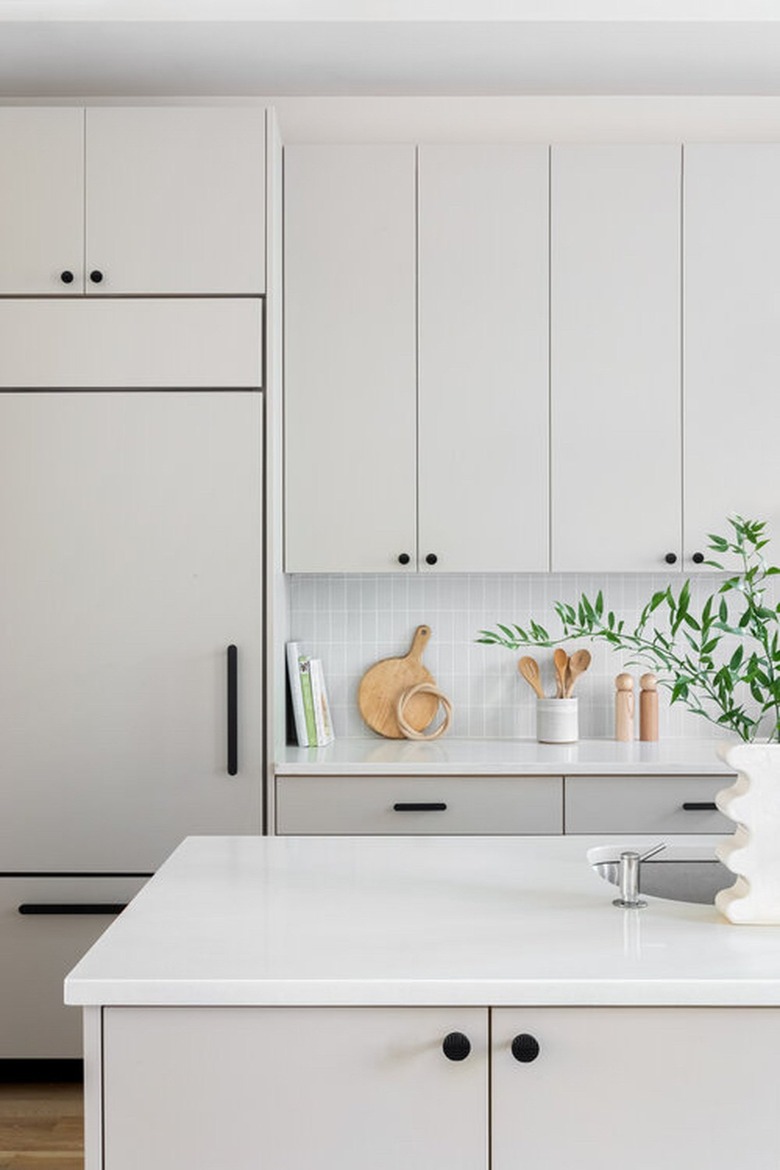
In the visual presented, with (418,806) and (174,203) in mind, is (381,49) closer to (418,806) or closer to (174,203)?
(174,203)

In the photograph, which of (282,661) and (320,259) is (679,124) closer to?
(320,259)

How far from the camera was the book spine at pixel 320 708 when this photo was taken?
3596mm

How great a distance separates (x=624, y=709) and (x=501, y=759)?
54cm

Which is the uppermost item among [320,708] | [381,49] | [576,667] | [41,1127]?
[381,49]

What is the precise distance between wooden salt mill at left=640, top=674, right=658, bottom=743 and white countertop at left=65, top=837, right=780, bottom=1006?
166 cm

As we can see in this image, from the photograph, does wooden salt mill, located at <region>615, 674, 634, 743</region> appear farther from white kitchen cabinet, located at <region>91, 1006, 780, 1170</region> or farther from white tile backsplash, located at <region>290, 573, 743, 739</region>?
white kitchen cabinet, located at <region>91, 1006, 780, 1170</region>

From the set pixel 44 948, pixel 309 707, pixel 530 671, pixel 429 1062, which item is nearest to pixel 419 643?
pixel 530 671

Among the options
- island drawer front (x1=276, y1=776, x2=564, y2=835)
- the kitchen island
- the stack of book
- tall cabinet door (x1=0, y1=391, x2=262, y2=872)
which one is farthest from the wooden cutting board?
the kitchen island

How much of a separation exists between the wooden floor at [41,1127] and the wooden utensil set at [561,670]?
5.68 feet

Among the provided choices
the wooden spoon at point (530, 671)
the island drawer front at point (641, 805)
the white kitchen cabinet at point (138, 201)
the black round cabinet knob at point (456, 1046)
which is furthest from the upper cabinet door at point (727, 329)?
the black round cabinet knob at point (456, 1046)

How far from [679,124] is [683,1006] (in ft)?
10.1

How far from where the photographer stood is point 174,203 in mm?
3242

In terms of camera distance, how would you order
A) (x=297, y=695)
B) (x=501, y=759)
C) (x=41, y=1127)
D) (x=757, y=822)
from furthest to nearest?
1. (x=297, y=695)
2. (x=501, y=759)
3. (x=41, y=1127)
4. (x=757, y=822)

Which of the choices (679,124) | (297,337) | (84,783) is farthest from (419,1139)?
(679,124)
